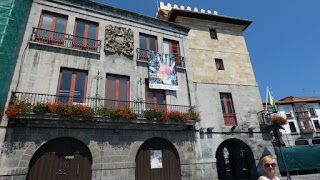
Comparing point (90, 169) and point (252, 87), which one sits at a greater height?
point (252, 87)

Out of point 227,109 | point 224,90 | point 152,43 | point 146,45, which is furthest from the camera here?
point 224,90

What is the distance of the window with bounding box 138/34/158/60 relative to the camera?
12425mm

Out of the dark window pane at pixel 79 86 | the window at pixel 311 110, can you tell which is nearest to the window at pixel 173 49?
the dark window pane at pixel 79 86

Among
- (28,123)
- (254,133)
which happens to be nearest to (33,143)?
(28,123)

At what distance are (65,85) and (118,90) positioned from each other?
2.87m

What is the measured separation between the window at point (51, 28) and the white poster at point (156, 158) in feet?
27.3

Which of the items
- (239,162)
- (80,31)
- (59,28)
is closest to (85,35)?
(80,31)

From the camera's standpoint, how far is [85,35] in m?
11.4

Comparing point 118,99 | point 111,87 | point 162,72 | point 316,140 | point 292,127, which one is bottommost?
point 316,140

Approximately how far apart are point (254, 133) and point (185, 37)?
9.12 meters

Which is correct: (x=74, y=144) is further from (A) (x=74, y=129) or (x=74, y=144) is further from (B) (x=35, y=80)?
(B) (x=35, y=80)

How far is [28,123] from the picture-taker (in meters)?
8.14

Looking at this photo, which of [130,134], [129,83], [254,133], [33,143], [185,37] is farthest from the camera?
[185,37]

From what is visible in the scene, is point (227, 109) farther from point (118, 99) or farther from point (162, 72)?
point (118, 99)
